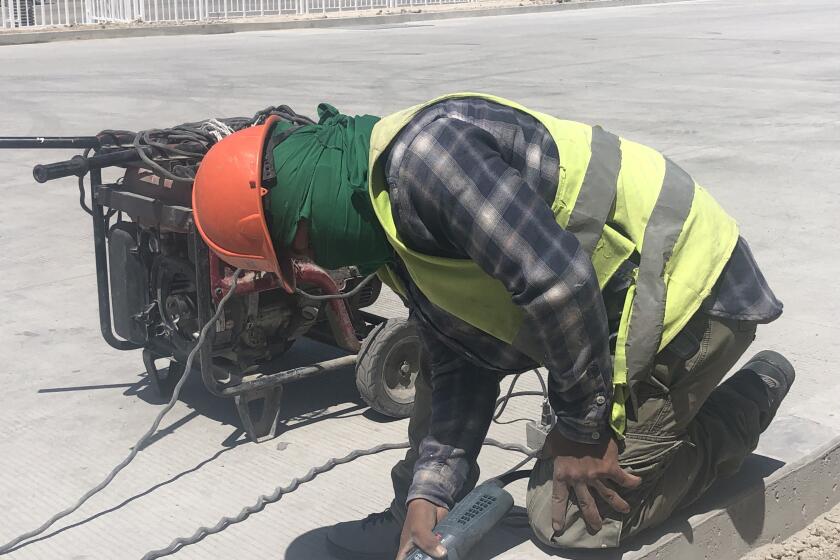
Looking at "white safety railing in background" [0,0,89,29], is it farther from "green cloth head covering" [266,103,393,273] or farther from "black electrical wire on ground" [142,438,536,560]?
"green cloth head covering" [266,103,393,273]

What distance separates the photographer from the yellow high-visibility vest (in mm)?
2445

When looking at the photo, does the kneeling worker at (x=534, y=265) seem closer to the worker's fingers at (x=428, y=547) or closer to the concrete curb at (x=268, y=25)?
the worker's fingers at (x=428, y=547)

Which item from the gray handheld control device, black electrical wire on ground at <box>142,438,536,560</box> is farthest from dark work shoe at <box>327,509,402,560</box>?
the gray handheld control device

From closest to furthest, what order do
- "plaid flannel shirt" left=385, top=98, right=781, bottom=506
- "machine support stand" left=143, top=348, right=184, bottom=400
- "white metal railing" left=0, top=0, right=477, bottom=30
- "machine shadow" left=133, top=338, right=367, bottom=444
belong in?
1. "plaid flannel shirt" left=385, top=98, right=781, bottom=506
2. "machine shadow" left=133, top=338, right=367, bottom=444
3. "machine support stand" left=143, top=348, right=184, bottom=400
4. "white metal railing" left=0, top=0, right=477, bottom=30

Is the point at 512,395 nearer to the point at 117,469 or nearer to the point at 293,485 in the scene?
the point at 293,485

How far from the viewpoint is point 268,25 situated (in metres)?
23.4

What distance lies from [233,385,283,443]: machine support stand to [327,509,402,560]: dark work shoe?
0.89m

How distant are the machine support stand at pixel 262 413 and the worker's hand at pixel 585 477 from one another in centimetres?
178

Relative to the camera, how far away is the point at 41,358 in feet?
16.8

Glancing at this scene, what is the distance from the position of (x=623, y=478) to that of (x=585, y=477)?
10 cm

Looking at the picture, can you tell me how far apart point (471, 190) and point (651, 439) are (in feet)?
2.90

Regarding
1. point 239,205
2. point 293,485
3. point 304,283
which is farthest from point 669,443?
point 304,283

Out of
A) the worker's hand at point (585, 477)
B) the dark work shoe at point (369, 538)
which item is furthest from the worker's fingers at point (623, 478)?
the dark work shoe at point (369, 538)

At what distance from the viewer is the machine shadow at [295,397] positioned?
4512 mm
